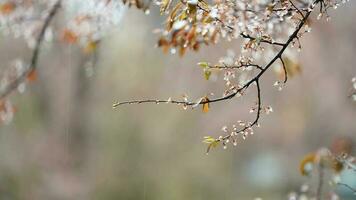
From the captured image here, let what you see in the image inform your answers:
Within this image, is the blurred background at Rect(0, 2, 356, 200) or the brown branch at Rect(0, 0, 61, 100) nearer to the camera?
the brown branch at Rect(0, 0, 61, 100)

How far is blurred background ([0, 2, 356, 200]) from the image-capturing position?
6.79 m

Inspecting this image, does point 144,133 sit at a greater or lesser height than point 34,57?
lesser

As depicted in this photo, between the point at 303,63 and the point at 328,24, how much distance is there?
1.80ft

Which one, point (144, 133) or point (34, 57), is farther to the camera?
point (144, 133)

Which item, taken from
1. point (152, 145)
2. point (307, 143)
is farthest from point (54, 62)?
point (307, 143)

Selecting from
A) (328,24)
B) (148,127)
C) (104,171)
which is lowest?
(104,171)

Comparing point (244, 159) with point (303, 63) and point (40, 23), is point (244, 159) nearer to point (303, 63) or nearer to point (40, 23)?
point (303, 63)

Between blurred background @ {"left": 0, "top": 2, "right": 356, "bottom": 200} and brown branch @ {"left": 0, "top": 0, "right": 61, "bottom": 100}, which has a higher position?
brown branch @ {"left": 0, "top": 0, "right": 61, "bottom": 100}

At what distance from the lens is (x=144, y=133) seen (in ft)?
23.5

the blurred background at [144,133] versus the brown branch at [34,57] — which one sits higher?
the brown branch at [34,57]

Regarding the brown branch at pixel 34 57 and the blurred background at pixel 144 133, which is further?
the blurred background at pixel 144 133

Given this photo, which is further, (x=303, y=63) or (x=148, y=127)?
(x=148, y=127)

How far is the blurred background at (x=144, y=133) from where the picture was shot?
679cm

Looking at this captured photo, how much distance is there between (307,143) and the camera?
6785mm
